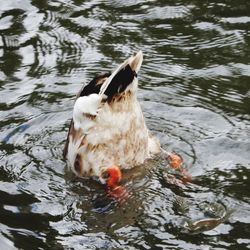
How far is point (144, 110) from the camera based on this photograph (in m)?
7.12

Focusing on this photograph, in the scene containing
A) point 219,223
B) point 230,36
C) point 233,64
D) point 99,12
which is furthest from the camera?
point 99,12

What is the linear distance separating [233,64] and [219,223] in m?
2.73

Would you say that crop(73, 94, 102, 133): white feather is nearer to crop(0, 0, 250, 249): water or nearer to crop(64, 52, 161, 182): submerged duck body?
crop(64, 52, 161, 182): submerged duck body

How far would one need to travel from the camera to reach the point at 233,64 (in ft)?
25.4

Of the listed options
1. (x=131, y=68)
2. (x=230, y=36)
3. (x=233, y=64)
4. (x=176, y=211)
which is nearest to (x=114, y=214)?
(x=176, y=211)

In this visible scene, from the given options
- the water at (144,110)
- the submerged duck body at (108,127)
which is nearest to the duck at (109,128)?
the submerged duck body at (108,127)

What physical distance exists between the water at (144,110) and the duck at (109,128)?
123 millimetres

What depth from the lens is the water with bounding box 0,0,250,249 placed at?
5.45m

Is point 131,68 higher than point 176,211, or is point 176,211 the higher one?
point 131,68

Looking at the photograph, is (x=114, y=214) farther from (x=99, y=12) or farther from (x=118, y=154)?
(x=99, y=12)

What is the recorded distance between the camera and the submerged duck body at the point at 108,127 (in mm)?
5953

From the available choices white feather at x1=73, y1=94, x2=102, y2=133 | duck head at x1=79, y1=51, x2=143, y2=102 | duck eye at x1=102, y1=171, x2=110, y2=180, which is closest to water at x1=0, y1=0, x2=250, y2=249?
duck eye at x1=102, y1=171, x2=110, y2=180

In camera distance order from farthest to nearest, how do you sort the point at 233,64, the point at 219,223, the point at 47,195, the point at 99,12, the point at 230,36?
the point at 99,12, the point at 230,36, the point at 233,64, the point at 47,195, the point at 219,223

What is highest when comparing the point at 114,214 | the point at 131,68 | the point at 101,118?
the point at 131,68
